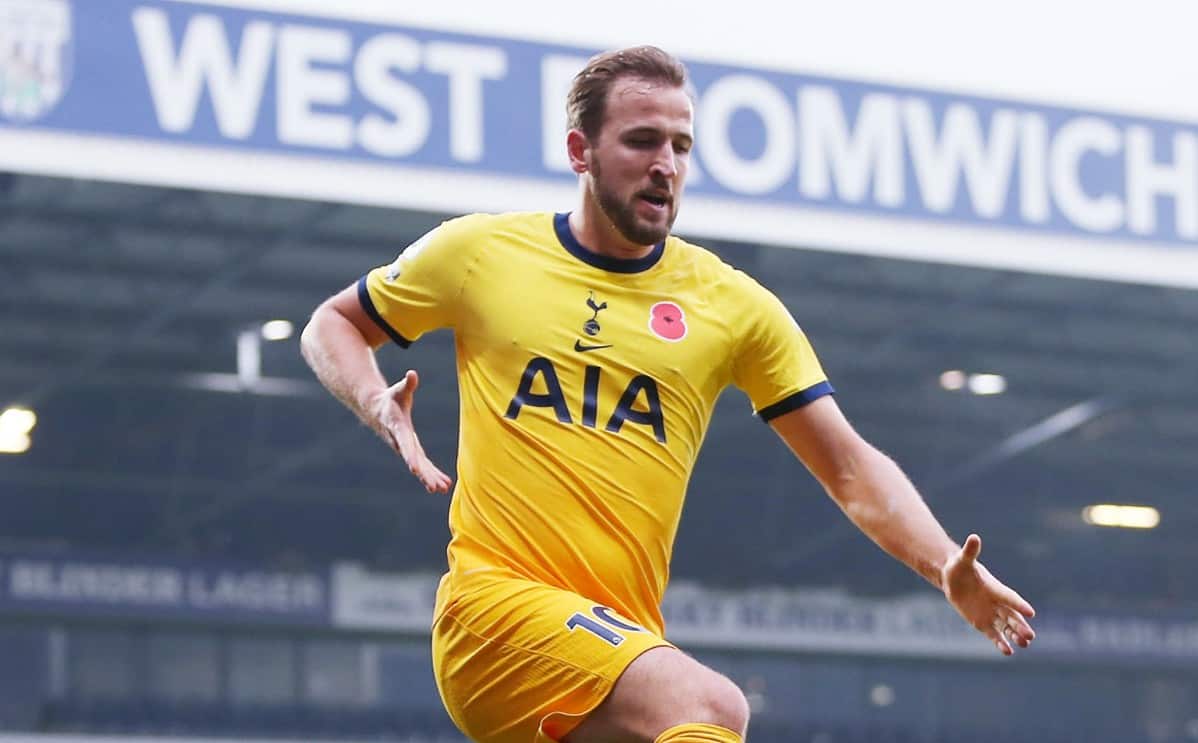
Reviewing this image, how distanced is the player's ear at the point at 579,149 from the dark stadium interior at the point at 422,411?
19028mm

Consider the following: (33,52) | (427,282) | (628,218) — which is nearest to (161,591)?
(33,52)

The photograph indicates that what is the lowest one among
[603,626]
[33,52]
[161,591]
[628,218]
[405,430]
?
[603,626]

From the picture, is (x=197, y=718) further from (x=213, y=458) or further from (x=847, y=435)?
(x=847, y=435)

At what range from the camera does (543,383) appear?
16.2 feet

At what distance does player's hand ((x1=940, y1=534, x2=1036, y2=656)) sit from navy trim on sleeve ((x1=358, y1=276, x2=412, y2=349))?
4.54 ft

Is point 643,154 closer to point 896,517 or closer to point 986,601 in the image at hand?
point 896,517

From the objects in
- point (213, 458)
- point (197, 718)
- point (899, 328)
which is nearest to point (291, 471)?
point (213, 458)

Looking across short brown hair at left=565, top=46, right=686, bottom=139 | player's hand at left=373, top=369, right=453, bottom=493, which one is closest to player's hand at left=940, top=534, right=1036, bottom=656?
player's hand at left=373, top=369, right=453, bottom=493

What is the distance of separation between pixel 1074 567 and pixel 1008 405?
9.08 meters

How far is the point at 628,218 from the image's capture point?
4926mm

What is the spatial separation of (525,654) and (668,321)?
2.83ft

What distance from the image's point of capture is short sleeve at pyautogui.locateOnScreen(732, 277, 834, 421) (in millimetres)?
5152

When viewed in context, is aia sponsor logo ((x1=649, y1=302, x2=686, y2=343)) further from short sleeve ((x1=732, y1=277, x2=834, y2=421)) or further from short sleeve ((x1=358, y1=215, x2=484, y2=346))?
short sleeve ((x1=358, y1=215, x2=484, y2=346))

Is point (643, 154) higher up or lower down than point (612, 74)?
lower down
